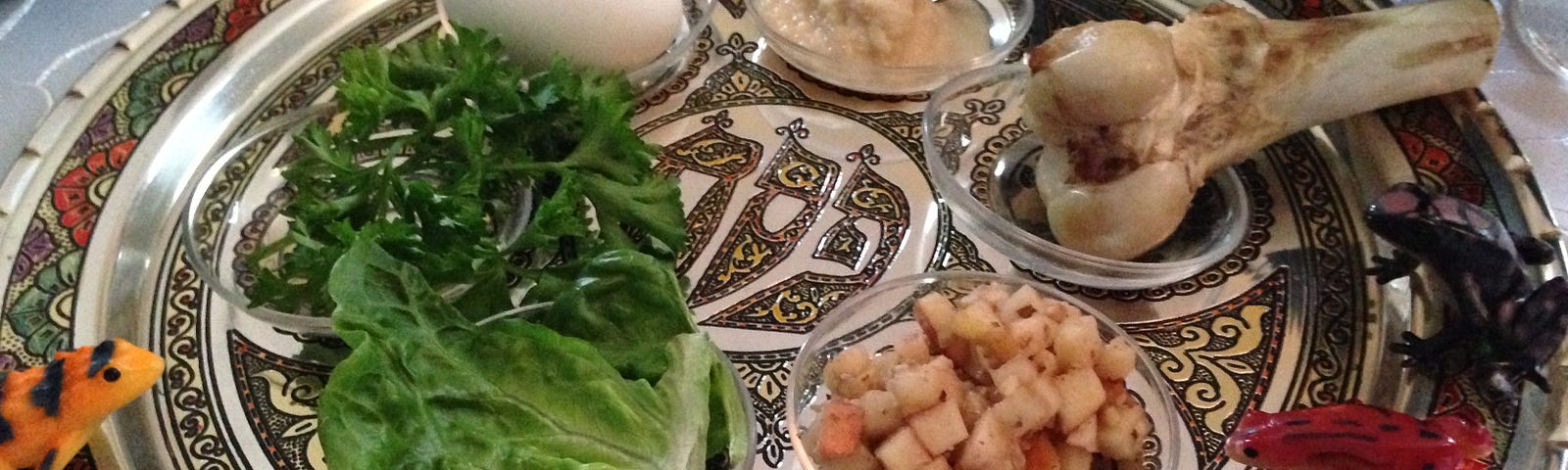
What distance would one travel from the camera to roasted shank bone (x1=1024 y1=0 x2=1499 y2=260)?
1009 millimetres

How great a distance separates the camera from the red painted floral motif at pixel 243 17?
4.42 ft

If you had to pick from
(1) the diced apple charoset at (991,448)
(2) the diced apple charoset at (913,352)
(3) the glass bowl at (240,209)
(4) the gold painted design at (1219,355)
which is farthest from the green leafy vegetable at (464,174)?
(4) the gold painted design at (1219,355)

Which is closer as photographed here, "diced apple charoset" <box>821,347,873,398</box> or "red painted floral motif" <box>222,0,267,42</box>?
"diced apple charoset" <box>821,347,873,398</box>

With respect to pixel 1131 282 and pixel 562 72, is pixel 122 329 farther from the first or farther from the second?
pixel 1131 282

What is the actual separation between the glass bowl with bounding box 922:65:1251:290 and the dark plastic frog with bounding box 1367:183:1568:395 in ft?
0.61

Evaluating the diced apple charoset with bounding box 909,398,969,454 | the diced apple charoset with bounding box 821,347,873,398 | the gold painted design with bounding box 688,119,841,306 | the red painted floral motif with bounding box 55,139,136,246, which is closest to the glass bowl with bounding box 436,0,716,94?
the gold painted design with bounding box 688,119,841,306

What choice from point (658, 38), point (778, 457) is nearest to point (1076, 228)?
point (778, 457)

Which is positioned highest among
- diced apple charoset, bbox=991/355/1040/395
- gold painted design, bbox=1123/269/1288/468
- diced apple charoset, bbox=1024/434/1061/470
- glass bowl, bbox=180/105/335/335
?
glass bowl, bbox=180/105/335/335

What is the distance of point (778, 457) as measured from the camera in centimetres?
97

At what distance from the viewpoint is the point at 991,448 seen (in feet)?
2.78

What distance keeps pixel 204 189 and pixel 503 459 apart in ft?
1.98

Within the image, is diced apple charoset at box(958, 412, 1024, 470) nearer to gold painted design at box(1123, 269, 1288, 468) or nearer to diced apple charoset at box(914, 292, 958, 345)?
diced apple charoset at box(914, 292, 958, 345)

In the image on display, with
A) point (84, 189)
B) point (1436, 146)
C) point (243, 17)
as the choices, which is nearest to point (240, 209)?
point (84, 189)

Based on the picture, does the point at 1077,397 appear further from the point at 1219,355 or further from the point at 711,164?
the point at 711,164
